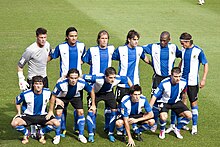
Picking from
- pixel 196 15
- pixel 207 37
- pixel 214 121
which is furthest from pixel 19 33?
pixel 214 121

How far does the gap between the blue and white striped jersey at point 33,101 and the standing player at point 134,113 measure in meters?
1.43

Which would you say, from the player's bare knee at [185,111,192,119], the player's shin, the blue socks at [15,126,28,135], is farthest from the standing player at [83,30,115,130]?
the blue socks at [15,126,28,135]

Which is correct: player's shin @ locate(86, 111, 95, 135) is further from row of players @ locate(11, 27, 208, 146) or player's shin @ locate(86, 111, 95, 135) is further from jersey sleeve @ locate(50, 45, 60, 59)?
jersey sleeve @ locate(50, 45, 60, 59)

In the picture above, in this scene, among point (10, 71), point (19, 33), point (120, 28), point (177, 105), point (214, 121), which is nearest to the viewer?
point (177, 105)

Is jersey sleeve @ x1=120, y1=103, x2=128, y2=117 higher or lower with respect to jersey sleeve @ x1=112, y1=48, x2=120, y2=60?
lower

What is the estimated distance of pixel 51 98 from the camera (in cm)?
934

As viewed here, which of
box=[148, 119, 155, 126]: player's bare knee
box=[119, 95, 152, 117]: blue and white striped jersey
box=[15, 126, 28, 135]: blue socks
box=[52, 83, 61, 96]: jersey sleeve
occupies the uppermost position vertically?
box=[52, 83, 61, 96]: jersey sleeve

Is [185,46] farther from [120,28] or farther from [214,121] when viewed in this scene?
[120,28]

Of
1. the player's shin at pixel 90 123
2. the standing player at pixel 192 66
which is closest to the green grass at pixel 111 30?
the player's shin at pixel 90 123

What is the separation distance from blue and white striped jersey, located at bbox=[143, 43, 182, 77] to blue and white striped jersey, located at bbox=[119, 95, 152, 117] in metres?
1.09

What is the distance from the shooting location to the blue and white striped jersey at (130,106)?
9406mm

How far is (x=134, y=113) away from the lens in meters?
9.62

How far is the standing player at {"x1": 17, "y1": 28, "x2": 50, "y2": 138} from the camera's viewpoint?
9.65 meters

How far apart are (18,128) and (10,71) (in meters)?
4.91
